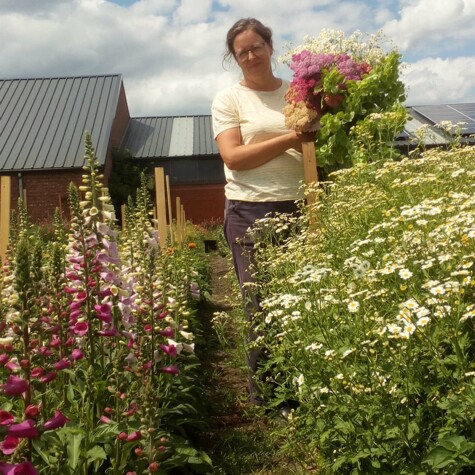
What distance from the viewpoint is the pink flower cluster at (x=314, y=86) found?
12.5ft

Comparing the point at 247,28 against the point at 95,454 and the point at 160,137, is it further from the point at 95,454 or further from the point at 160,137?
the point at 160,137

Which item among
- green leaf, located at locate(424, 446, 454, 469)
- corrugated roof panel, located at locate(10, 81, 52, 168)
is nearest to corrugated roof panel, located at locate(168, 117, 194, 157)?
corrugated roof panel, located at locate(10, 81, 52, 168)

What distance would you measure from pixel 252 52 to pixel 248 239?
3.66 ft

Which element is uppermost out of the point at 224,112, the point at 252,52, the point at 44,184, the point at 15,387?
the point at 44,184

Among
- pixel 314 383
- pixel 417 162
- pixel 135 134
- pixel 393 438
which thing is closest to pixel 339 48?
pixel 417 162

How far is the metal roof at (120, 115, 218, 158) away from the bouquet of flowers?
917 inches

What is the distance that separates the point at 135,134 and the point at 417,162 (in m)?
27.1

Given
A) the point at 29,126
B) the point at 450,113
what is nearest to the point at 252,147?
the point at 450,113

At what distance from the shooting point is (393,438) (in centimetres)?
244

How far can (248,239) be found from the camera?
12.8 feet

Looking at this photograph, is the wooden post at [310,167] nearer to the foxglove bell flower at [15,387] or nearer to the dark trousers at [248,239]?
the dark trousers at [248,239]

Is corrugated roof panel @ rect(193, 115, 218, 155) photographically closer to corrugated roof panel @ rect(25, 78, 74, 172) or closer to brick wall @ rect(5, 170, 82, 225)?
corrugated roof panel @ rect(25, 78, 74, 172)

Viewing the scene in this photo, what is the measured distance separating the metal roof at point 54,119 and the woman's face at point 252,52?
18306 mm

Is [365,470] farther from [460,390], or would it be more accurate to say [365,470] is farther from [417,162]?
[417,162]
